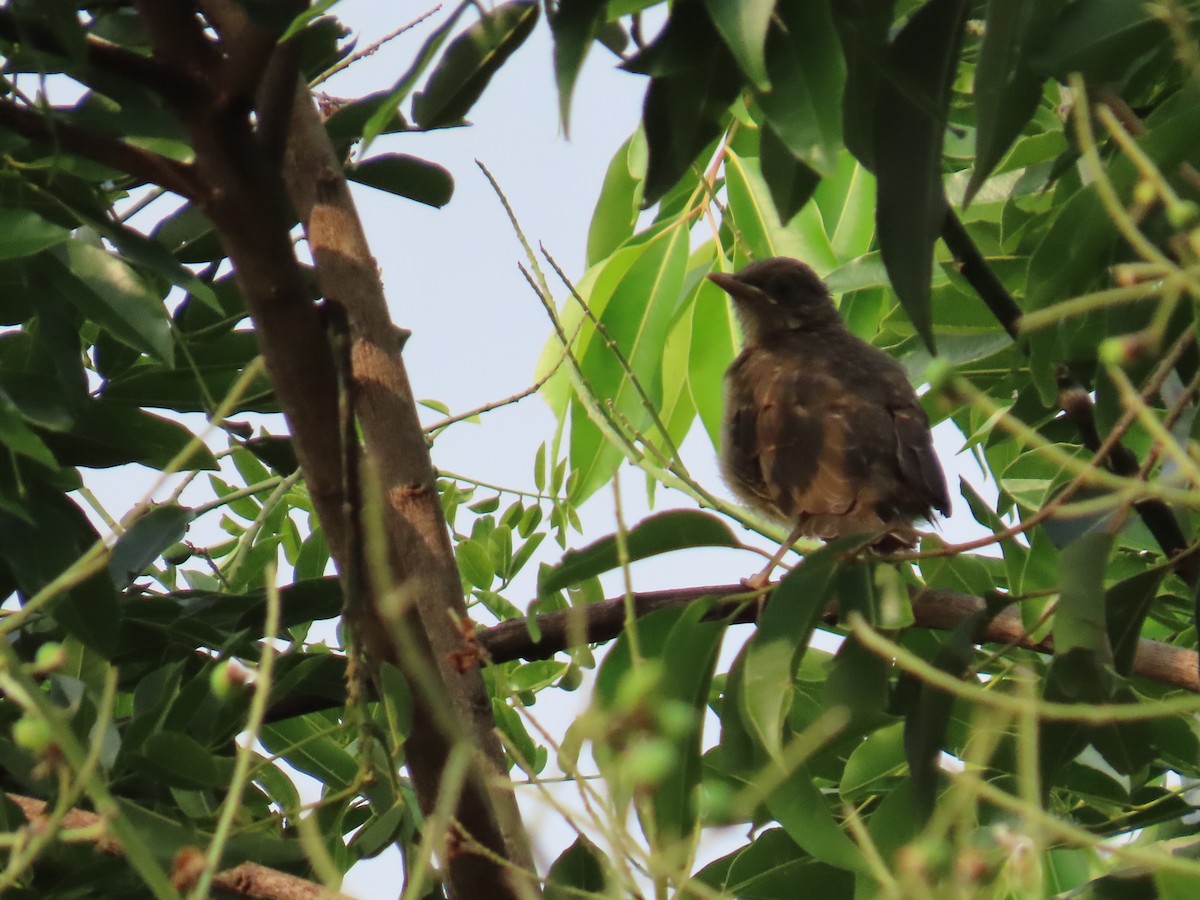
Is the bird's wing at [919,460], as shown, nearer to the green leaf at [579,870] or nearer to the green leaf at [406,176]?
the green leaf at [406,176]

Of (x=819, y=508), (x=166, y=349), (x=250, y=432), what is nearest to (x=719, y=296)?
(x=819, y=508)

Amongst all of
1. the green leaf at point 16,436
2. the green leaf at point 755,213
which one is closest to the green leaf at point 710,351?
the green leaf at point 755,213

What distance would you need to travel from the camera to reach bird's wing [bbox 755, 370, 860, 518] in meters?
4.57

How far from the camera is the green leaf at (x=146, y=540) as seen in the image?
270cm

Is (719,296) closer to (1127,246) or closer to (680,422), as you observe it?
(680,422)

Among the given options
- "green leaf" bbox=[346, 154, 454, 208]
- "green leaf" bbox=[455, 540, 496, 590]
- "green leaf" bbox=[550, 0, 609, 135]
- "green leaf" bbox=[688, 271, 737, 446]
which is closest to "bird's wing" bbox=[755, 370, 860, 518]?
"green leaf" bbox=[688, 271, 737, 446]

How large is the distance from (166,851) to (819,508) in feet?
9.24

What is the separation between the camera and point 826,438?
4766 mm

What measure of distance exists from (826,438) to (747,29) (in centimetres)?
319

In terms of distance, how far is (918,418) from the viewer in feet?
16.3

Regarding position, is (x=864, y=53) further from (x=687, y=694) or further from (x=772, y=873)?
(x=772, y=873)

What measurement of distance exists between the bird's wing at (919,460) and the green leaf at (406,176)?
2.37 m

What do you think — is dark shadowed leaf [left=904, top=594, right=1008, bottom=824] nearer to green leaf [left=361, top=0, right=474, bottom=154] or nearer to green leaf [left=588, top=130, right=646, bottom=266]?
green leaf [left=361, top=0, right=474, bottom=154]

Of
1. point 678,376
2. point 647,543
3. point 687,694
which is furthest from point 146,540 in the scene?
point 678,376
